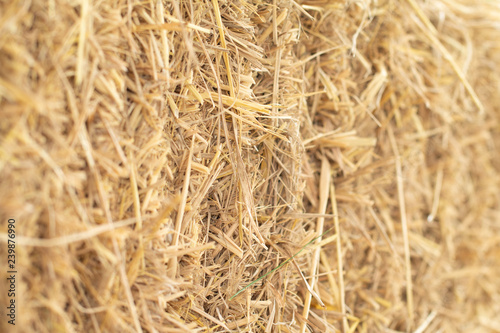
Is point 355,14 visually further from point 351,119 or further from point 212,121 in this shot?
point 212,121

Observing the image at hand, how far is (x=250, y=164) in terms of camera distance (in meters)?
0.86

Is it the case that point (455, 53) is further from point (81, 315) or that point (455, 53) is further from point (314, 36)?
point (81, 315)

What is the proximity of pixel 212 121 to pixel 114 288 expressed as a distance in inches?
15.1

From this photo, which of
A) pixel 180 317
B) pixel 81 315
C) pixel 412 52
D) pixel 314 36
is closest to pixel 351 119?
pixel 314 36

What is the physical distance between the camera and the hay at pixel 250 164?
21.7 inches

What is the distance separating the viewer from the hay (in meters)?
0.55

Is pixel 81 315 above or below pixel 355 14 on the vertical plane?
below

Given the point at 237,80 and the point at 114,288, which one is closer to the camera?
the point at 114,288

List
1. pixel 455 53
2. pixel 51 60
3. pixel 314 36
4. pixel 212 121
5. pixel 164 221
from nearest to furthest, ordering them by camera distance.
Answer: pixel 51 60
pixel 164 221
pixel 212 121
pixel 314 36
pixel 455 53

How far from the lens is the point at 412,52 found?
1199 mm

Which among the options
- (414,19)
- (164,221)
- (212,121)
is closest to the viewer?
(164,221)

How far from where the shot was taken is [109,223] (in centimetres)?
Result: 61

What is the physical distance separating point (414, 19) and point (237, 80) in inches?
27.5

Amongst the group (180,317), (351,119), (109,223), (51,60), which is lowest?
(180,317)
